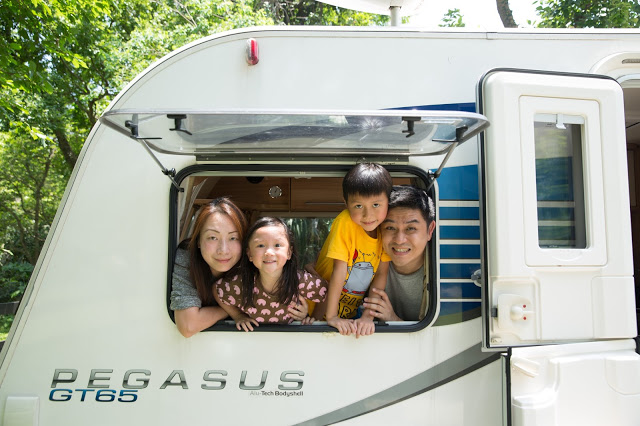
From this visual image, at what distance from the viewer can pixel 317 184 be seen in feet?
14.2

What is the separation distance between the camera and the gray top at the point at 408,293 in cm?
273

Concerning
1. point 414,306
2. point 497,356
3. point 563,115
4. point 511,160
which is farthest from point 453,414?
point 563,115

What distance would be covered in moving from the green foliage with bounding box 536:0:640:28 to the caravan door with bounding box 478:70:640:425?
6.19m

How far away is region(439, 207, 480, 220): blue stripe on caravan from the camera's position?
2.54 metres

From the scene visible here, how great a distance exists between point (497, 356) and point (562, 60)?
1.57 metres

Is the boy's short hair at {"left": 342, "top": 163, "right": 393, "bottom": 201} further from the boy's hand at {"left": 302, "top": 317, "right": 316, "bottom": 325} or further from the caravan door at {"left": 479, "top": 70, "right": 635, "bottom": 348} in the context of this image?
the boy's hand at {"left": 302, "top": 317, "right": 316, "bottom": 325}

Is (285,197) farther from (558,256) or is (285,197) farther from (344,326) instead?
(558,256)

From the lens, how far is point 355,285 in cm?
270

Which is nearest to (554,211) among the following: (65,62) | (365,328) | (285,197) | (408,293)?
(408,293)

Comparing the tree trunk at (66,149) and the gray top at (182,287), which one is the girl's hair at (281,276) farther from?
the tree trunk at (66,149)

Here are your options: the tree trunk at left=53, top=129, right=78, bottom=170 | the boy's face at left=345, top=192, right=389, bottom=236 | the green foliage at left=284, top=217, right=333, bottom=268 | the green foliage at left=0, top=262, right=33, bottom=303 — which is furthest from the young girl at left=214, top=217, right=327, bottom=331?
the green foliage at left=0, top=262, right=33, bottom=303

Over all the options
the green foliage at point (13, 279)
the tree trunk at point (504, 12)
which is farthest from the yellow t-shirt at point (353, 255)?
the green foliage at point (13, 279)

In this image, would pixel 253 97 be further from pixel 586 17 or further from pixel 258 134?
pixel 586 17

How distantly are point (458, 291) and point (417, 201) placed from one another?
0.49 metres
